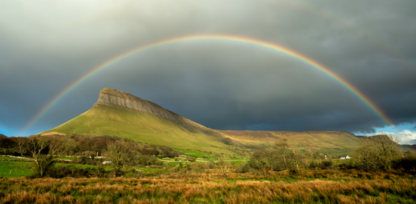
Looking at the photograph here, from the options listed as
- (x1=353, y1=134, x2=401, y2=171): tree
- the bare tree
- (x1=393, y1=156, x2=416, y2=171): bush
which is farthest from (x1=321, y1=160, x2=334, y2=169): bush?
the bare tree

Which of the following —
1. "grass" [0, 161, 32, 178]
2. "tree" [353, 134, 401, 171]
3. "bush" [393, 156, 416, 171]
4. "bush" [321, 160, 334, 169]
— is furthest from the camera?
"bush" [321, 160, 334, 169]

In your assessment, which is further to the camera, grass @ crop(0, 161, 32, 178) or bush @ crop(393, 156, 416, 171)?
grass @ crop(0, 161, 32, 178)

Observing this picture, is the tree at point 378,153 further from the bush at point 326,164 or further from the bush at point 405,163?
the bush at point 326,164

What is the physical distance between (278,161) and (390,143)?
3649 centimetres

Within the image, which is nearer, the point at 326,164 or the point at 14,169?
the point at 14,169

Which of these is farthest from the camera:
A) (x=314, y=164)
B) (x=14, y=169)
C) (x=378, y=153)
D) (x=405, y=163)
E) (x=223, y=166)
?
(x=223, y=166)

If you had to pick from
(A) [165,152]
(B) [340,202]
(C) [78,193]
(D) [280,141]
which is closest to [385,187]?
(B) [340,202]

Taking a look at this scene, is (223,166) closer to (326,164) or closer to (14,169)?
(326,164)

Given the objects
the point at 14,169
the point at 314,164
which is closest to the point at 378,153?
the point at 314,164

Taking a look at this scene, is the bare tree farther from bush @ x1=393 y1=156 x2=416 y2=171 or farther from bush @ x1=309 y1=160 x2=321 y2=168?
bush @ x1=393 y1=156 x2=416 y2=171

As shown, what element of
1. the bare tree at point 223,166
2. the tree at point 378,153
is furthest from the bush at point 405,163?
the bare tree at point 223,166

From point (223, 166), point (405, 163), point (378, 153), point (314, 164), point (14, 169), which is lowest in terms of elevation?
point (223, 166)

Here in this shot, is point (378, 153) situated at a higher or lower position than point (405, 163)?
higher

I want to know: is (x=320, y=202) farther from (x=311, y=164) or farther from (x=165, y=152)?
(x=165, y=152)
